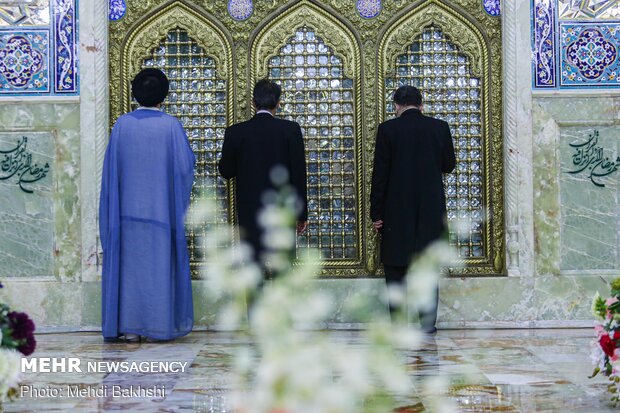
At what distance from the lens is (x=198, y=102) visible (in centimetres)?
539

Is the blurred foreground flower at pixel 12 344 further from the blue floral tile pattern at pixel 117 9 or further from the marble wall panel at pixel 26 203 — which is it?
the blue floral tile pattern at pixel 117 9

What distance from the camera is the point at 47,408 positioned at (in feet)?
9.35

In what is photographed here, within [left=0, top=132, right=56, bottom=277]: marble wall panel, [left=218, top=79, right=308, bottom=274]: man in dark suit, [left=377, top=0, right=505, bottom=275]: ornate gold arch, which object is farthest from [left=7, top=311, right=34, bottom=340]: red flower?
[left=377, top=0, right=505, bottom=275]: ornate gold arch

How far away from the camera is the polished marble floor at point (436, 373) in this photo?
287 centimetres

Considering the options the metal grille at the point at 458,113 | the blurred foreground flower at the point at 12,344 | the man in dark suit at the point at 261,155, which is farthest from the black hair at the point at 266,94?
the blurred foreground flower at the point at 12,344

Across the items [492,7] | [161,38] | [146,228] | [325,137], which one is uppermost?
[492,7]

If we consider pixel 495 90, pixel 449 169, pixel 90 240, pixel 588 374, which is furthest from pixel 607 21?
pixel 90 240

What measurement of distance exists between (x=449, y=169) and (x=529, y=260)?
2.60ft

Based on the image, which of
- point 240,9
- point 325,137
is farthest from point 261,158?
point 240,9

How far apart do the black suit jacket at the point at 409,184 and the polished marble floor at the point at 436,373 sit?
0.54 m

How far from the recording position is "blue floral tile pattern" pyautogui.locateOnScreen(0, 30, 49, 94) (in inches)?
206

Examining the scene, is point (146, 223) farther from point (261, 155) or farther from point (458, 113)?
point (458, 113)

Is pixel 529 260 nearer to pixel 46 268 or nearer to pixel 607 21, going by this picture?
pixel 607 21

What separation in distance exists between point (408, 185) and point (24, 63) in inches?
93.5
